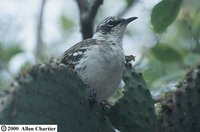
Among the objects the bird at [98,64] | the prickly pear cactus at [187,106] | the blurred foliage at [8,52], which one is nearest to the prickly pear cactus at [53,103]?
the prickly pear cactus at [187,106]

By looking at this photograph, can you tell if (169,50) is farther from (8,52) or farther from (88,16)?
(8,52)

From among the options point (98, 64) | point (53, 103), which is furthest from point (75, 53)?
point (53, 103)

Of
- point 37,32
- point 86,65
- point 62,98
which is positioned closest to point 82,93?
point 62,98

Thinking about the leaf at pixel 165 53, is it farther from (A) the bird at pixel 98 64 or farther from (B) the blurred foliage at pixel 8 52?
(B) the blurred foliage at pixel 8 52

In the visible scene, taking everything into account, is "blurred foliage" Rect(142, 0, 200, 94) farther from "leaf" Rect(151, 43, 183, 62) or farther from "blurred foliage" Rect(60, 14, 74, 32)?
"blurred foliage" Rect(60, 14, 74, 32)

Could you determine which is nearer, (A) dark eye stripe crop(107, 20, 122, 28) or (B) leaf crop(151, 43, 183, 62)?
(A) dark eye stripe crop(107, 20, 122, 28)

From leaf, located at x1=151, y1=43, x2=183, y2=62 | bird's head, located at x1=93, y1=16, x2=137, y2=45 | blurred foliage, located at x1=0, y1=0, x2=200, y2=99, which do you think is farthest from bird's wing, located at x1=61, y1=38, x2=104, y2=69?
leaf, located at x1=151, y1=43, x2=183, y2=62

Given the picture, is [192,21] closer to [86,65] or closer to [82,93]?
[86,65]
